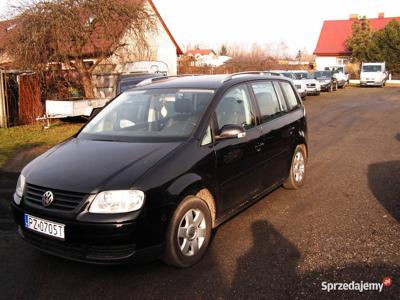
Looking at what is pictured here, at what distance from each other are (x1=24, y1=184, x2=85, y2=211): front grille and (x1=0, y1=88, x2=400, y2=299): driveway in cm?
68

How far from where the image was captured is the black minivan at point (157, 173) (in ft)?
11.4

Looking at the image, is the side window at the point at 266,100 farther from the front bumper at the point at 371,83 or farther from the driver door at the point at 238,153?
the front bumper at the point at 371,83

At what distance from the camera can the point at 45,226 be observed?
3613 millimetres

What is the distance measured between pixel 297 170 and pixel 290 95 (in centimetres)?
114

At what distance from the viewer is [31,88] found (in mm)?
14117

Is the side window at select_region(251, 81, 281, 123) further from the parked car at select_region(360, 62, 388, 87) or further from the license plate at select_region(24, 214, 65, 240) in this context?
the parked car at select_region(360, 62, 388, 87)

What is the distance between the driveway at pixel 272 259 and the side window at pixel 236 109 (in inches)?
47.0

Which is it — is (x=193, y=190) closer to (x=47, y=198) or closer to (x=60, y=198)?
(x=60, y=198)

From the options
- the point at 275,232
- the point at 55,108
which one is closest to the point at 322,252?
the point at 275,232

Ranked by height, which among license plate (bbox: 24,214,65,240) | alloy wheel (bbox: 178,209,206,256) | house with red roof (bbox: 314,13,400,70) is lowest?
alloy wheel (bbox: 178,209,206,256)

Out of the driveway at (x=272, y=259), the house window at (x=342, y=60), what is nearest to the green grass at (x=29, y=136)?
the driveway at (x=272, y=259)

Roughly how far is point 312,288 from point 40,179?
2540 millimetres

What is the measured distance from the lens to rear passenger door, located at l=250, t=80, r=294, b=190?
5.22 m

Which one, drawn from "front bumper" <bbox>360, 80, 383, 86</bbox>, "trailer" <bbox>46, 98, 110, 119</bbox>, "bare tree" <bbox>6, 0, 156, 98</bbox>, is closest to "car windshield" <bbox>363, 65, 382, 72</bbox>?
"front bumper" <bbox>360, 80, 383, 86</bbox>
